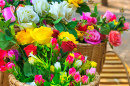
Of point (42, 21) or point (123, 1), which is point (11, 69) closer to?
point (42, 21)

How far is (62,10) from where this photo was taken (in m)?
0.63

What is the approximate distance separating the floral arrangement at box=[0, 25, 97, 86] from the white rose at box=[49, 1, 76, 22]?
0.08 m

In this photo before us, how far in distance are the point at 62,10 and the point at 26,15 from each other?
128mm

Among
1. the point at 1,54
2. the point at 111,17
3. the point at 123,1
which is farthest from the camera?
the point at 123,1

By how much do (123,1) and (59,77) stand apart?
226 inches

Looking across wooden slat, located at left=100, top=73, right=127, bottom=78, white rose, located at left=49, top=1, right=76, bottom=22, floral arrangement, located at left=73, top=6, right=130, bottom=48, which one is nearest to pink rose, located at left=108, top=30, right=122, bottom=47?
floral arrangement, located at left=73, top=6, right=130, bottom=48

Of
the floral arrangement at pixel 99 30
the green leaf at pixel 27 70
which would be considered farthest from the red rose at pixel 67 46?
the floral arrangement at pixel 99 30

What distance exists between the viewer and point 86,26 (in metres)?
0.94

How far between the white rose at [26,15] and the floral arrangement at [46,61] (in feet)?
0.13

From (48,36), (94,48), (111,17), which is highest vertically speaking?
(48,36)

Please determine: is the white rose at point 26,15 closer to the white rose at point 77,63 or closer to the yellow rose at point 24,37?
the yellow rose at point 24,37

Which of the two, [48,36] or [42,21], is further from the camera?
[42,21]

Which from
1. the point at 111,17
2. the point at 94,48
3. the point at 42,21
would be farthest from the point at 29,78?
the point at 111,17

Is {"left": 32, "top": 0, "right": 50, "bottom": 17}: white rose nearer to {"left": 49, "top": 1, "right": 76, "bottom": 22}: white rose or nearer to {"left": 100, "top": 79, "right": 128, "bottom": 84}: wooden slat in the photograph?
{"left": 49, "top": 1, "right": 76, "bottom": 22}: white rose
